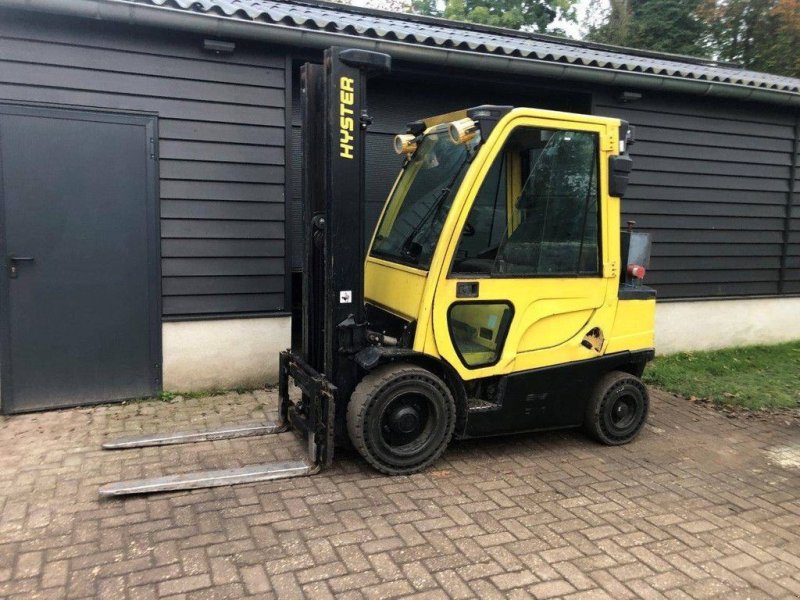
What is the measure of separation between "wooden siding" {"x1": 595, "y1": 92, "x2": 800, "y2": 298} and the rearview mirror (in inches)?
115

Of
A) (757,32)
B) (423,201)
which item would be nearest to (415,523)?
(423,201)

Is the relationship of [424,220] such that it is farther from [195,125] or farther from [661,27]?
[661,27]

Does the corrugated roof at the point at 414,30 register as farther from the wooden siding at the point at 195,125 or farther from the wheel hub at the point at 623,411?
the wheel hub at the point at 623,411

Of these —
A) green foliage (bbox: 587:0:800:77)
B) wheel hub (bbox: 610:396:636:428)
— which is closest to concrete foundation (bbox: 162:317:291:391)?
wheel hub (bbox: 610:396:636:428)

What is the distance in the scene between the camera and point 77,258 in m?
5.04

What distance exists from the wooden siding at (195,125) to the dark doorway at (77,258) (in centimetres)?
16

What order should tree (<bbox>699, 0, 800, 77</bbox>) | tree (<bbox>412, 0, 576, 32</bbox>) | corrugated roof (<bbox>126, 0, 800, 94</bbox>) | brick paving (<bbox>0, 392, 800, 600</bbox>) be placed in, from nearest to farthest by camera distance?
1. brick paving (<bbox>0, 392, 800, 600</bbox>)
2. corrugated roof (<bbox>126, 0, 800, 94</bbox>)
3. tree (<bbox>699, 0, 800, 77</bbox>)
4. tree (<bbox>412, 0, 576, 32</bbox>)

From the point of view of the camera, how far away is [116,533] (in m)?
3.18

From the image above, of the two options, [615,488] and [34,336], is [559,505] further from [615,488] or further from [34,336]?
[34,336]

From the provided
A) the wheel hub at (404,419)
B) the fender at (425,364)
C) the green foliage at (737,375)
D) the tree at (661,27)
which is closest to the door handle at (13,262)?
the fender at (425,364)

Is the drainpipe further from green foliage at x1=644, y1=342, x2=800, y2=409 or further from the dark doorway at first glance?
green foliage at x1=644, y1=342, x2=800, y2=409

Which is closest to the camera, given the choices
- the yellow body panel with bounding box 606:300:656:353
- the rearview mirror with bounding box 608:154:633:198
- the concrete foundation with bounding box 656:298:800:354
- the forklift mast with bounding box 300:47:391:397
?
the forklift mast with bounding box 300:47:391:397

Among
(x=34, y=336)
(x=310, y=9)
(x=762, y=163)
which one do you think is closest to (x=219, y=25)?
(x=310, y=9)

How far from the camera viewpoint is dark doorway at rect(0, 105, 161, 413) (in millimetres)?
4852
